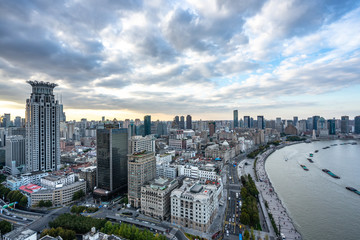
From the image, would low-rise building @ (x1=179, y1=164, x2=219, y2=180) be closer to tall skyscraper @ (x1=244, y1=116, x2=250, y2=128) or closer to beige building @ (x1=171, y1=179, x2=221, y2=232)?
beige building @ (x1=171, y1=179, x2=221, y2=232)

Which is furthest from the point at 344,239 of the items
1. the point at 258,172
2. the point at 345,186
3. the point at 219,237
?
the point at 258,172

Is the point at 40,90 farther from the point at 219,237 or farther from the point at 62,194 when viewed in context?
the point at 219,237

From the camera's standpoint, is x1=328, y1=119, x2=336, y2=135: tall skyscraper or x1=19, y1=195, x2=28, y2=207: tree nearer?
x1=19, y1=195, x2=28, y2=207: tree

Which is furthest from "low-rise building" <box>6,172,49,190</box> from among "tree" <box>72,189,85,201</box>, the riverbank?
the riverbank

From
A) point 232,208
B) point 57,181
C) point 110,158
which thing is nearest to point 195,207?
point 232,208

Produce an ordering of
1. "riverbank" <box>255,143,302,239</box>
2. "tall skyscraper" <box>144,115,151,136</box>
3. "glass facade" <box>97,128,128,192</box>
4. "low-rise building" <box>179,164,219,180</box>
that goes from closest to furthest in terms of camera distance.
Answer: "riverbank" <box>255,143,302,239</box> → "glass facade" <box>97,128,128,192</box> → "low-rise building" <box>179,164,219,180</box> → "tall skyscraper" <box>144,115,151,136</box>

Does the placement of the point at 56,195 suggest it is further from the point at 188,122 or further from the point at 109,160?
the point at 188,122
